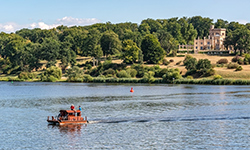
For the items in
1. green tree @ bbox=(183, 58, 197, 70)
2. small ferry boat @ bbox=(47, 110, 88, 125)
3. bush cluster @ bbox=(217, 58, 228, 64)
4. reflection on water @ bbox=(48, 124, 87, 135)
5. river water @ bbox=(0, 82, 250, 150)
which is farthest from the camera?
bush cluster @ bbox=(217, 58, 228, 64)

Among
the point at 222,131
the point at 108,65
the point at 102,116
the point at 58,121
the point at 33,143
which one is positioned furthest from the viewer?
the point at 108,65

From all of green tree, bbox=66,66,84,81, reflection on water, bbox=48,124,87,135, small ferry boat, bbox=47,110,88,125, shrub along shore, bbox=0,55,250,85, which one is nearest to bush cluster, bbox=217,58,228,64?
shrub along shore, bbox=0,55,250,85

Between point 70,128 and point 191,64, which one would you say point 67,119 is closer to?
point 70,128

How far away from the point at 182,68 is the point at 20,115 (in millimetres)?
124506

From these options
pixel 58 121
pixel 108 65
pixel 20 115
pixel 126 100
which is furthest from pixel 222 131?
pixel 108 65

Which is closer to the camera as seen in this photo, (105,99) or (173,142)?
(173,142)

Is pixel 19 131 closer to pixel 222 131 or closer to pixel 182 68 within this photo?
pixel 222 131

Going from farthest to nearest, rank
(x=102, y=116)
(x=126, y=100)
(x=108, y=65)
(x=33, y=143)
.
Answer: (x=108, y=65) → (x=126, y=100) → (x=102, y=116) → (x=33, y=143)

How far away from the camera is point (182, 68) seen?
182 meters

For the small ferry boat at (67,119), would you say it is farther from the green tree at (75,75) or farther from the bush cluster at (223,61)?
the bush cluster at (223,61)

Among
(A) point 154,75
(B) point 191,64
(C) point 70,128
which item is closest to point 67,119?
(C) point 70,128

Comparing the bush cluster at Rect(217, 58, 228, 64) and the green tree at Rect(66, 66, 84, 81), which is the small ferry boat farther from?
the bush cluster at Rect(217, 58, 228, 64)

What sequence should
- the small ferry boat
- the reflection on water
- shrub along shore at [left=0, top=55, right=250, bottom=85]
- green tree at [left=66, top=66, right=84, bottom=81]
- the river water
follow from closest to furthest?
the river water → the reflection on water → the small ferry boat → shrub along shore at [left=0, top=55, right=250, bottom=85] → green tree at [left=66, top=66, right=84, bottom=81]

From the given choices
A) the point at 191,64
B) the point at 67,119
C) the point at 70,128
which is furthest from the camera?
the point at 191,64
